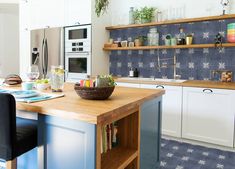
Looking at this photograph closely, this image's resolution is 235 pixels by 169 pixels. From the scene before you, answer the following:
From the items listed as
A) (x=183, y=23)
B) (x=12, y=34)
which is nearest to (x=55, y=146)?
(x=183, y=23)

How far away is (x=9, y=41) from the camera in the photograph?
18.6 ft

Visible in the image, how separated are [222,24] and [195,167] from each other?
2151 mm

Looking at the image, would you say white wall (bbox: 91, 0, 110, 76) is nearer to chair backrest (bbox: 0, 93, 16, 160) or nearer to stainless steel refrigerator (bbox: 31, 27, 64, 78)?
stainless steel refrigerator (bbox: 31, 27, 64, 78)

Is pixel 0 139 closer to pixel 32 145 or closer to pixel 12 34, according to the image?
pixel 32 145

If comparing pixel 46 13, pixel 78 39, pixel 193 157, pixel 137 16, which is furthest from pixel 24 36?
pixel 193 157

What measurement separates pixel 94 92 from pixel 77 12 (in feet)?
9.45

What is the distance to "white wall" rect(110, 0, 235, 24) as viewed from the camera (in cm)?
355

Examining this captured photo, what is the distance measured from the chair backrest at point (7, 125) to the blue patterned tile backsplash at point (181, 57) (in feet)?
9.90

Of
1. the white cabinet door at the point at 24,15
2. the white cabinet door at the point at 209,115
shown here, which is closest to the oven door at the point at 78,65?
the white cabinet door at the point at 24,15

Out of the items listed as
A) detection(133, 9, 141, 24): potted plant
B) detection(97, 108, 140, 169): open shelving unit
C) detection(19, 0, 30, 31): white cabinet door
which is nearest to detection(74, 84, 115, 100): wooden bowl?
detection(97, 108, 140, 169): open shelving unit

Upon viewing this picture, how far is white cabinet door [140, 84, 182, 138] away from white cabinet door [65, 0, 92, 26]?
172 centimetres

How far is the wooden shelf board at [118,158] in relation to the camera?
161 cm

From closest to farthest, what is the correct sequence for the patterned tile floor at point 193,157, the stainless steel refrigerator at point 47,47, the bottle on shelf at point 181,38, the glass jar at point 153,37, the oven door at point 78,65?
the patterned tile floor at point 193,157
the bottle on shelf at point 181,38
the glass jar at point 153,37
the oven door at point 78,65
the stainless steel refrigerator at point 47,47

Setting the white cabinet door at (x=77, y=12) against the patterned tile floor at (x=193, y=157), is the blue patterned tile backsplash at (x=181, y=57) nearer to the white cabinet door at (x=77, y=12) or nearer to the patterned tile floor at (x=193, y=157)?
the white cabinet door at (x=77, y=12)
